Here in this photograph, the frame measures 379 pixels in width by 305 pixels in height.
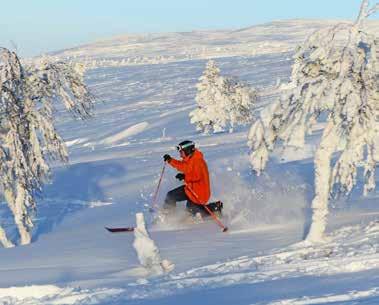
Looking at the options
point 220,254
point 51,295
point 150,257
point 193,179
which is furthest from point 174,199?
point 51,295

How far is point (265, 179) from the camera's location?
587 inches

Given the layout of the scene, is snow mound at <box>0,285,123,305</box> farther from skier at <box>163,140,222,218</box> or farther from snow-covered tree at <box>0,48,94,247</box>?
snow-covered tree at <box>0,48,94,247</box>

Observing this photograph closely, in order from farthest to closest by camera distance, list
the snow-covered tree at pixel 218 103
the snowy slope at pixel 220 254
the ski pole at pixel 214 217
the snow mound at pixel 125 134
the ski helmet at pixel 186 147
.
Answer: the snow-covered tree at pixel 218 103 < the snow mound at pixel 125 134 < the ski helmet at pixel 186 147 < the ski pole at pixel 214 217 < the snowy slope at pixel 220 254

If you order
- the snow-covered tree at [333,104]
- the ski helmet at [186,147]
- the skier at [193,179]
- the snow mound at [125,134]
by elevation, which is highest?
the snow-covered tree at [333,104]

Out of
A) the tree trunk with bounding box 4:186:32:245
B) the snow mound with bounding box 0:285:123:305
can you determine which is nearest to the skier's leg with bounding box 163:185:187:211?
the tree trunk with bounding box 4:186:32:245

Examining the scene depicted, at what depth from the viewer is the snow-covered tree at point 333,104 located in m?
8.02

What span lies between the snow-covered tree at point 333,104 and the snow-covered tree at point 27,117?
6046 millimetres

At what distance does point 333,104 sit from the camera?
809 centimetres

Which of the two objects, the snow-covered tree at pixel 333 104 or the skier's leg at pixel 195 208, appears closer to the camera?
the snow-covered tree at pixel 333 104

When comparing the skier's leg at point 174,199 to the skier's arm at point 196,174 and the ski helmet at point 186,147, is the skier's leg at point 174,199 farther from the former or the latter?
the ski helmet at point 186,147

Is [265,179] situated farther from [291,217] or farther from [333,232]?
[333,232]

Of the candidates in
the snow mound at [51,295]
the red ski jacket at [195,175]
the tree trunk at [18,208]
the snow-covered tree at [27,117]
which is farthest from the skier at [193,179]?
the snow mound at [51,295]

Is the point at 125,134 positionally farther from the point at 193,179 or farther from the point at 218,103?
the point at 193,179

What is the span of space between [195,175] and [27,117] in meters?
3.75
